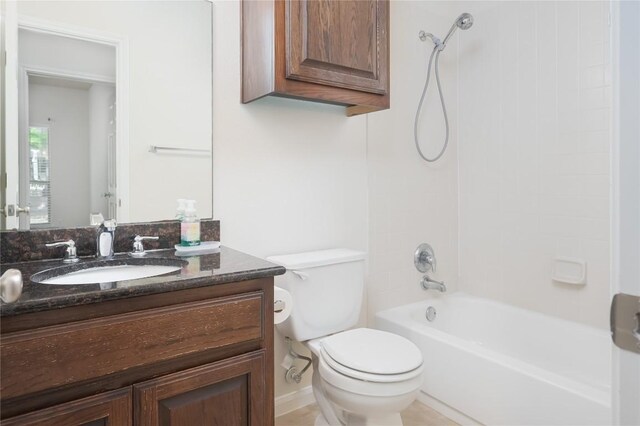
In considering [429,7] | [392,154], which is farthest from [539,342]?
[429,7]

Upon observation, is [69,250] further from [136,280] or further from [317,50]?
[317,50]

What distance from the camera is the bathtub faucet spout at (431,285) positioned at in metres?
2.45

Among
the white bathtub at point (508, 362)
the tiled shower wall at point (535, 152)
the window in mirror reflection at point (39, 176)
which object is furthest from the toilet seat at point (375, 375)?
the tiled shower wall at point (535, 152)

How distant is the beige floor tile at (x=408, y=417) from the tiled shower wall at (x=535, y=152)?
90 cm

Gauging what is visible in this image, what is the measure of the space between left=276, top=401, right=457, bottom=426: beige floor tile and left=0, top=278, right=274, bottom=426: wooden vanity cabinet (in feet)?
2.71

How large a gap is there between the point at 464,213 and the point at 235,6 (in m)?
1.91

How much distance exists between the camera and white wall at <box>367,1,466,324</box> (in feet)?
7.57

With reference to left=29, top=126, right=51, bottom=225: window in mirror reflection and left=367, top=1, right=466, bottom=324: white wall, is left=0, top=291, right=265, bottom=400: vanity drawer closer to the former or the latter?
left=29, top=126, right=51, bottom=225: window in mirror reflection

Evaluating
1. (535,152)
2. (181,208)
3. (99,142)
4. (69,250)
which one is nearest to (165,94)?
(99,142)

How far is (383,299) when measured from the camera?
233 centimetres

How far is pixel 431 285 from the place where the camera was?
2.47 m

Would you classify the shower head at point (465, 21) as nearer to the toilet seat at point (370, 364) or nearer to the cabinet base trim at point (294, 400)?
the toilet seat at point (370, 364)

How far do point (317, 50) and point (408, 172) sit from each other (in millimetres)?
1078

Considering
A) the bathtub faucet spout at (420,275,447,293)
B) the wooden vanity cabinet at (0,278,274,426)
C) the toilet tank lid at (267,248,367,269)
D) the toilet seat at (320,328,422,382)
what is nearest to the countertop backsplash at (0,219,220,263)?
the toilet tank lid at (267,248,367,269)
